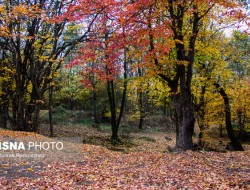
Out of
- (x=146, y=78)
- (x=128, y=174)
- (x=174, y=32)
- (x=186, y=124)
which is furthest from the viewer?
(x=146, y=78)

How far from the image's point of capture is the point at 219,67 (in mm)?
16500

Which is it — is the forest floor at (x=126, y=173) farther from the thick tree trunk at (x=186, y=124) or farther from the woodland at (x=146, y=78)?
the thick tree trunk at (x=186, y=124)

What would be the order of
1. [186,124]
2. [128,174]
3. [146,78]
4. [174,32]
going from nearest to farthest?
[128,174]
[174,32]
[186,124]
[146,78]

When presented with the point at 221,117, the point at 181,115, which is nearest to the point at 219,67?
the point at 221,117

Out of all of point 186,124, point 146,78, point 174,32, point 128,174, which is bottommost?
point 128,174

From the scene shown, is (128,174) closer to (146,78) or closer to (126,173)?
(126,173)

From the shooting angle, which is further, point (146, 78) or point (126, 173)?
point (146, 78)

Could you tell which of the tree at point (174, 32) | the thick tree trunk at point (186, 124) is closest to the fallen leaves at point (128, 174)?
the thick tree trunk at point (186, 124)

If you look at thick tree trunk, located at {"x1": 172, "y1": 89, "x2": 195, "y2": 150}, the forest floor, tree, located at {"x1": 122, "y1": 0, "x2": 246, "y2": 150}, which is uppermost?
tree, located at {"x1": 122, "y1": 0, "x2": 246, "y2": 150}

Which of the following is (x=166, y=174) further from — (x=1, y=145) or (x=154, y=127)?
(x=154, y=127)

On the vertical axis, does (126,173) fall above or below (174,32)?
below

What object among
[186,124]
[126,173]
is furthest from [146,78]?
[126,173]

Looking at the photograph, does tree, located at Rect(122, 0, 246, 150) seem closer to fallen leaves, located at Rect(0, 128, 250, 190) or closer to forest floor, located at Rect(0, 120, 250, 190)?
forest floor, located at Rect(0, 120, 250, 190)

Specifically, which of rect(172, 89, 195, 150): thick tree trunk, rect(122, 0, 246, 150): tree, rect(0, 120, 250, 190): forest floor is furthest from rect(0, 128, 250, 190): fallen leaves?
rect(122, 0, 246, 150): tree
